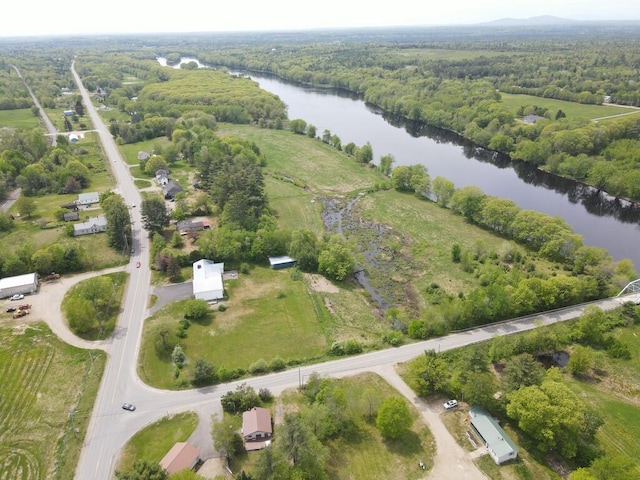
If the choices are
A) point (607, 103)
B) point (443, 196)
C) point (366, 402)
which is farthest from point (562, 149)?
point (366, 402)

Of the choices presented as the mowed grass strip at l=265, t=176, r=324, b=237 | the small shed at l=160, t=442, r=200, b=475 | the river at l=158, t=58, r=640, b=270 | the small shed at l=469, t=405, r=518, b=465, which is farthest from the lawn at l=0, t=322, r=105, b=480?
the river at l=158, t=58, r=640, b=270

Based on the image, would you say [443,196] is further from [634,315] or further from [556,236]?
A: [634,315]

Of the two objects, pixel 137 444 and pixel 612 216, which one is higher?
pixel 137 444

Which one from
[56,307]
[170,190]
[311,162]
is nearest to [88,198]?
[170,190]

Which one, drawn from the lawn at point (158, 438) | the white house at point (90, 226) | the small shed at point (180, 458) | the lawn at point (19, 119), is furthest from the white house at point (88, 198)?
the lawn at point (19, 119)

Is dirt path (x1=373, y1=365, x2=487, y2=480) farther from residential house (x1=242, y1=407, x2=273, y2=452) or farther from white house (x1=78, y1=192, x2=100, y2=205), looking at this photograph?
white house (x1=78, y1=192, x2=100, y2=205)

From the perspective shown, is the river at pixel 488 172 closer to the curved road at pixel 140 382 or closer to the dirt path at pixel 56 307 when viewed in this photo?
the curved road at pixel 140 382
